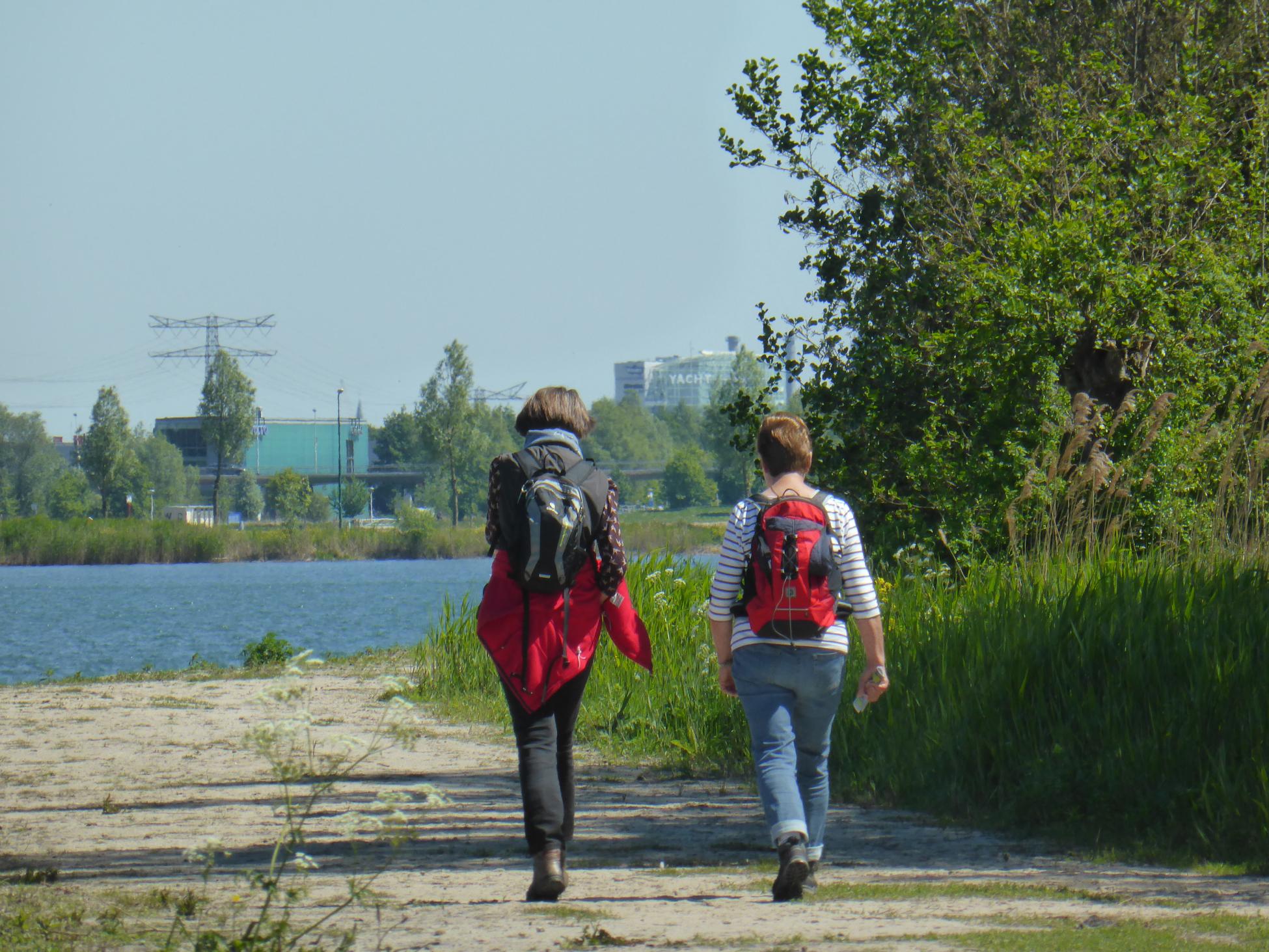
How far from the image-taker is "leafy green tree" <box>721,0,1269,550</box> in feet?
38.7

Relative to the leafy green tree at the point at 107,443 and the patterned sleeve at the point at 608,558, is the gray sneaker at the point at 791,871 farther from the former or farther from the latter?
the leafy green tree at the point at 107,443

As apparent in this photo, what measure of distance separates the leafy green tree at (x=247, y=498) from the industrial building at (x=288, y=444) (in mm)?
21597

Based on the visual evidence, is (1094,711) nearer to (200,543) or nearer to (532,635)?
(532,635)

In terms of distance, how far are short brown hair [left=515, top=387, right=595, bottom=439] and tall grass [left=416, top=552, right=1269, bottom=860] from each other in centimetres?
252

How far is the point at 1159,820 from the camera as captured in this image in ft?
19.5

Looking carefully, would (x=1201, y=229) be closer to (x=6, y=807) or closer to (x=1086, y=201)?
(x=1086, y=201)

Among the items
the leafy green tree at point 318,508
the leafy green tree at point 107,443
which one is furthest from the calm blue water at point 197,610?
the leafy green tree at point 318,508

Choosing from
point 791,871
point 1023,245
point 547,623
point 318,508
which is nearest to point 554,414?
point 547,623

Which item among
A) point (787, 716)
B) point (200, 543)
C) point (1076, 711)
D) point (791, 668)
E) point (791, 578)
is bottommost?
point (200, 543)

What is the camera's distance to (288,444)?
164 metres

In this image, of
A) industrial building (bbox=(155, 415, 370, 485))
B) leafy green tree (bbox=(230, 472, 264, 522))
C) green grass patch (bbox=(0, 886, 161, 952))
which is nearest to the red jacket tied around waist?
green grass patch (bbox=(0, 886, 161, 952))

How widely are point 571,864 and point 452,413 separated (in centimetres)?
10367

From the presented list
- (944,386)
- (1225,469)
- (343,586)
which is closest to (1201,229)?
(944,386)

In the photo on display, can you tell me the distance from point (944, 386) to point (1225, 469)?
206 inches
